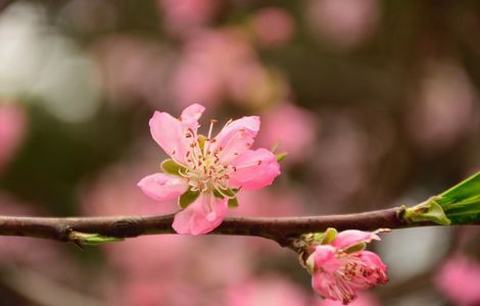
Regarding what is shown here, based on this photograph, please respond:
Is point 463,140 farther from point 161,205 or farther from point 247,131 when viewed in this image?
point 247,131

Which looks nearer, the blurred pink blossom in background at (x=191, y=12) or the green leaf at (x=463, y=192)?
the green leaf at (x=463, y=192)

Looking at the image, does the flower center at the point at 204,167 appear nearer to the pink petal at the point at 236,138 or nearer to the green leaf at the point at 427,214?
the pink petal at the point at 236,138

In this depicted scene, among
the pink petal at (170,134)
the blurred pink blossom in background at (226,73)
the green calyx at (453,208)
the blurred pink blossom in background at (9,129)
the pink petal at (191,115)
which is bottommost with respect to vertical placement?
the blurred pink blossom in background at (9,129)

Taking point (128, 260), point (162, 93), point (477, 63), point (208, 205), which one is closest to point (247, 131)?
point (208, 205)

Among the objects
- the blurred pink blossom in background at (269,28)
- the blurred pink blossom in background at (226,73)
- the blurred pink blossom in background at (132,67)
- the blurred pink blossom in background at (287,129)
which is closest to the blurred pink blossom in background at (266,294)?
the blurred pink blossom in background at (287,129)

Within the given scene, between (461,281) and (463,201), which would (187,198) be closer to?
(463,201)

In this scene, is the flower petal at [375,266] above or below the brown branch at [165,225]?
below

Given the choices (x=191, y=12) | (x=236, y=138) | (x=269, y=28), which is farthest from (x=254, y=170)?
(x=191, y=12)
